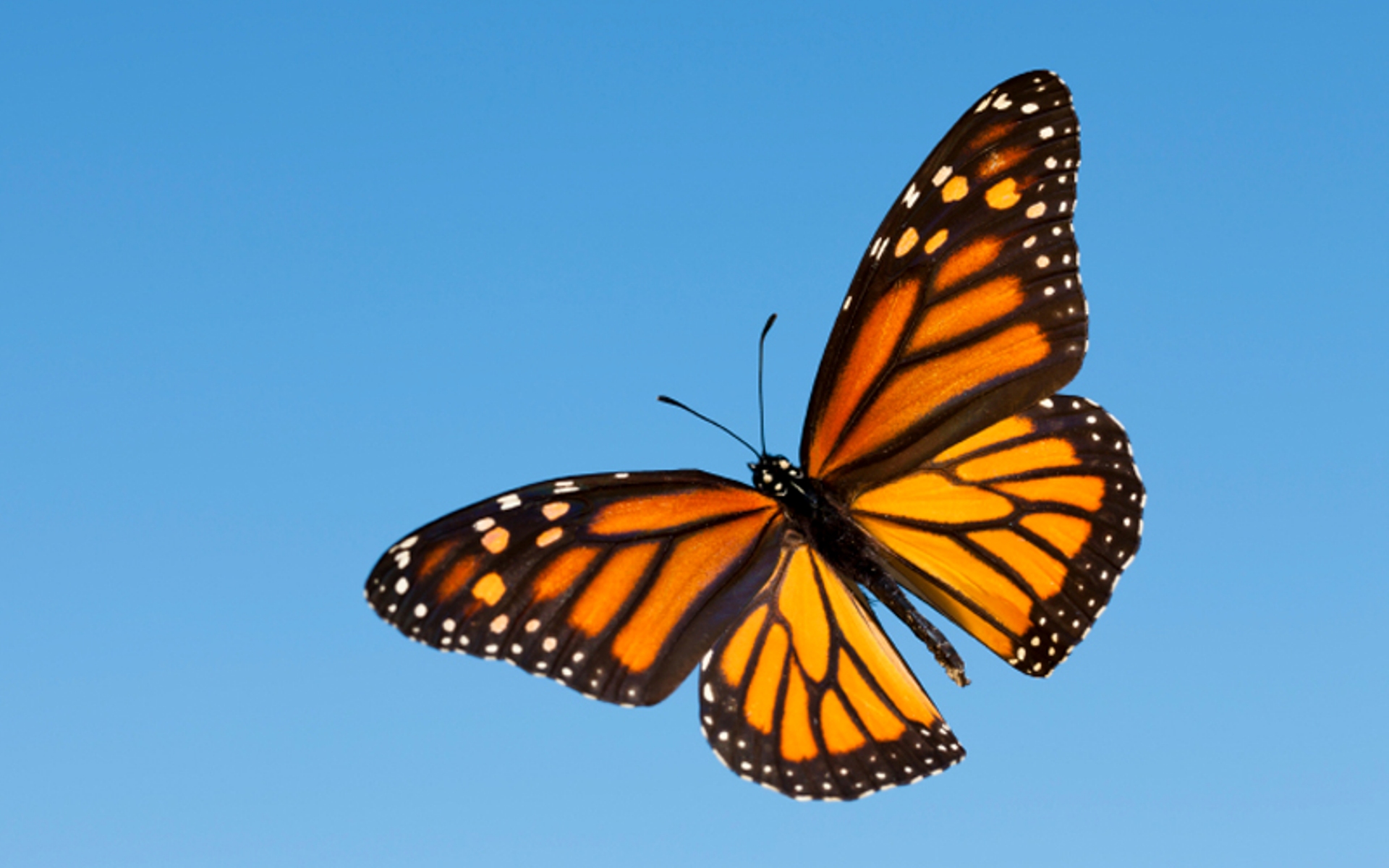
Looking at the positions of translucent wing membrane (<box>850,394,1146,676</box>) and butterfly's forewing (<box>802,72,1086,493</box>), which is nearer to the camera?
butterfly's forewing (<box>802,72,1086,493</box>)

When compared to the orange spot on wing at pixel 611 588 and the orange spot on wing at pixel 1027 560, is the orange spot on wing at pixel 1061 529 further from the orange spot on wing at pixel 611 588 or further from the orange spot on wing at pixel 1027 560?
the orange spot on wing at pixel 611 588

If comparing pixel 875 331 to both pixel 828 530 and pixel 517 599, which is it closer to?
pixel 828 530

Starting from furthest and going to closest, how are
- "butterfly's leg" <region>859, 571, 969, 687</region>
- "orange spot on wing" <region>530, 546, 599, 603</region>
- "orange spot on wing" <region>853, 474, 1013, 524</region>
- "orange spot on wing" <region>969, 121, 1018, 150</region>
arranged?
"orange spot on wing" <region>853, 474, 1013, 524</region> < "orange spot on wing" <region>530, 546, 599, 603</region> < "orange spot on wing" <region>969, 121, 1018, 150</region> < "butterfly's leg" <region>859, 571, 969, 687</region>

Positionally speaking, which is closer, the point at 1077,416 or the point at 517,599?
the point at 517,599

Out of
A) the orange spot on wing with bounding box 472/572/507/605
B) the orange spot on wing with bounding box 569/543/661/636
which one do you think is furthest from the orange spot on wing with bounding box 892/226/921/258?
the orange spot on wing with bounding box 472/572/507/605

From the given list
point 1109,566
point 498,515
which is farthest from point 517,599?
point 1109,566

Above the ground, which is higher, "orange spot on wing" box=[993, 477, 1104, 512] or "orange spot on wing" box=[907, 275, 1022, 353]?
"orange spot on wing" box=[907, 275, 1022, 353]

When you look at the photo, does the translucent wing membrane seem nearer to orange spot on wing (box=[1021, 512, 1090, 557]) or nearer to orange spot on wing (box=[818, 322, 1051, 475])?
orange spot on wing (box=[1021, 512, 1090, 557])
